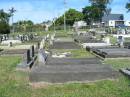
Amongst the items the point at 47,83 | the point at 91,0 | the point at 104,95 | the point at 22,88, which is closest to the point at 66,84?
the point at 47,83

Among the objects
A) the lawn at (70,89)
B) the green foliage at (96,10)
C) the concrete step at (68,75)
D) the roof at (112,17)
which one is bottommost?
the lawn at (70,89)

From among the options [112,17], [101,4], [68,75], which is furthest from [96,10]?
[68,75]

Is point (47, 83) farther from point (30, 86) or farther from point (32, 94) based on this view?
point (32, 94)

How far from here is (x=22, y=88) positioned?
37.0 feet

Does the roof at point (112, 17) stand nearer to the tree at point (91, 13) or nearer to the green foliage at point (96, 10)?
the tree at point (91, 13)

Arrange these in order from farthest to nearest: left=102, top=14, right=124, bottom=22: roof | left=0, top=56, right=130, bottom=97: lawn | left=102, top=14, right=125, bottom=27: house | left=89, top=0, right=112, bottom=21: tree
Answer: left=102, top=14, right=124, bottom=22: roof → left=102, top=14, right=125, bottom=27: house → left=89, top=0, right=112, bottom=21: tree → left=0, top=56, right=130, bottom=97: lawn

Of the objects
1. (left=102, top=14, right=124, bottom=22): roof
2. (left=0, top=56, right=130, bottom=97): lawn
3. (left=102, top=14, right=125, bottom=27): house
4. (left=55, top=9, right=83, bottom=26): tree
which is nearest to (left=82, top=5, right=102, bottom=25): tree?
(left=55, top=9, right=83, bottom=26): tree

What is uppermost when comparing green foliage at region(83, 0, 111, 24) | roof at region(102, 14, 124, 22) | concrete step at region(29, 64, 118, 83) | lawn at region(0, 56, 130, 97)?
green foliage at region(83, 0, 111, 24)

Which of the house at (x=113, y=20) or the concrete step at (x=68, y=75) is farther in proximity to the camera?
the house at (x=113, y=20)

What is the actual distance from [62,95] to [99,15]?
105238 mm

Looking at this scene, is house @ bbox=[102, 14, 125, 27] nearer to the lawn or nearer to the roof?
the roof

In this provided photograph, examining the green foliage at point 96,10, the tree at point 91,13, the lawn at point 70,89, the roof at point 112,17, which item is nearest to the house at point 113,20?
the roof at point 112,17

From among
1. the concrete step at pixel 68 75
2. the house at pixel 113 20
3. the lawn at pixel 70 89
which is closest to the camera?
the lawn at pixel 70 89

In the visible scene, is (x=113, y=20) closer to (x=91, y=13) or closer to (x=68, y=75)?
(x=91, y=13)
